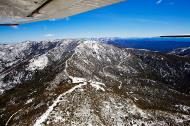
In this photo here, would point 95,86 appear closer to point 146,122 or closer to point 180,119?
point 146,122

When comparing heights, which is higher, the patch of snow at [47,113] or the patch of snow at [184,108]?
the patch of snow at [47,113]

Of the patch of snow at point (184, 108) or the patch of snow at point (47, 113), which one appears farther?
the patch of snow at point (184, 108)

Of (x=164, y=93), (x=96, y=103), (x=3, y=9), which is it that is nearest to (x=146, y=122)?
(x=96, y=103)

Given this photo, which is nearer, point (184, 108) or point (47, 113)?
point (47, 113)

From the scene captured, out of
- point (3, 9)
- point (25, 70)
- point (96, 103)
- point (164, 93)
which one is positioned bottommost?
point (164, 93)

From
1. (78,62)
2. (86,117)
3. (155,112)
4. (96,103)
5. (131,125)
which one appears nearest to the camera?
(86,117)

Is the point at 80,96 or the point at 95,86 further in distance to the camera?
the point at 95,86

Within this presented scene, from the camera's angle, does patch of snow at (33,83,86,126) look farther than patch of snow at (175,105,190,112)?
No

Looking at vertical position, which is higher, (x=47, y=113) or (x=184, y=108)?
(x=47, y=113)

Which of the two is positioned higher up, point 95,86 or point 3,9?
point 3,9

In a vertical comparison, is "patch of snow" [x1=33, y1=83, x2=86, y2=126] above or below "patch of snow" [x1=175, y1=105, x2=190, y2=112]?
above

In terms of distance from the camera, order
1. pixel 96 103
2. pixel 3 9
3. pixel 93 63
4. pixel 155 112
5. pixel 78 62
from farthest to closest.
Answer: pixel 93 63, pixel 78 62, pixel 155 112, pixel 96 103, pixel 3 9
